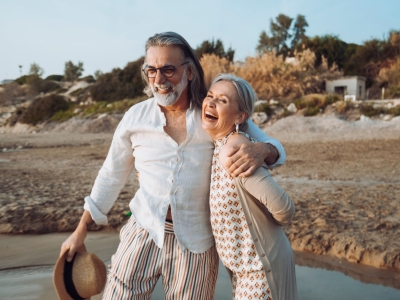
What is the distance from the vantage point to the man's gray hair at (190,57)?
1961 millimetres

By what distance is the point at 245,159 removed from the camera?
A: 1689 mm

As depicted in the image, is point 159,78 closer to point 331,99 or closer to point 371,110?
point 371,110

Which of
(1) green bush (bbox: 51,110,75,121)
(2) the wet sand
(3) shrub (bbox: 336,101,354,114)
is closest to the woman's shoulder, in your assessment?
(2) the wet sand

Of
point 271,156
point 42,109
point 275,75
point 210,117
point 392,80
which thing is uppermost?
point 210,117

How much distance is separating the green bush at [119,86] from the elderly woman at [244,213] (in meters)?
23.9

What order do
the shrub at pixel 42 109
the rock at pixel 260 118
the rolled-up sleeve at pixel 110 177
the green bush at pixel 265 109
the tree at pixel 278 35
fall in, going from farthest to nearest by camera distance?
the tree at pixel 278 35 → the shrub at pixel 42 109 → the green bush at pixel 265 109 → the rock at pixel 260 118 → the rolled-up sleeve at pixel 110 177

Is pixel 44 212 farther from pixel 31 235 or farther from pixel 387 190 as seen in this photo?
pixel 387 190

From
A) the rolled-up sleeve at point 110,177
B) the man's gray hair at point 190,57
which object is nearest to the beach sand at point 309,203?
the rolled-up sleeve at point 110,177

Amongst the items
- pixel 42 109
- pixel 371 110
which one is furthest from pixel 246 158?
pixel 42 109

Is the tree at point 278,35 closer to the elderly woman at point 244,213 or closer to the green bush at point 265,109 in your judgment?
the green bush at point 265,109

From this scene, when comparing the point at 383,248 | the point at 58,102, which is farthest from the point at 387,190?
the point at 58,102

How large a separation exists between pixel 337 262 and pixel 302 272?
37cm

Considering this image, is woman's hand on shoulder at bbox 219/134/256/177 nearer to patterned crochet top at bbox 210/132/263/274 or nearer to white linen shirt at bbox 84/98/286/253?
patterned crochet top at bbox 210/132/263/274

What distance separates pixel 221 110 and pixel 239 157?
0.80ft
